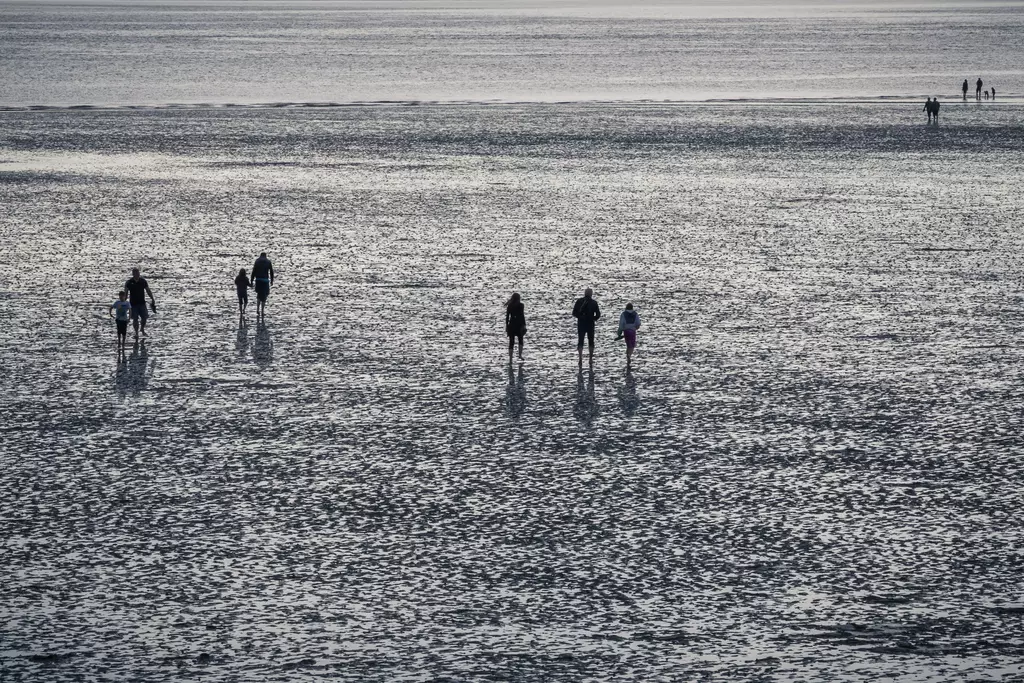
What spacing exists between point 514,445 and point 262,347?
7808 mm

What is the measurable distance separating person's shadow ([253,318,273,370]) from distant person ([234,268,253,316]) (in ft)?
2.00

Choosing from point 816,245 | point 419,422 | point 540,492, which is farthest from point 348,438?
point 816,245

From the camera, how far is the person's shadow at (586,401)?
22406mm

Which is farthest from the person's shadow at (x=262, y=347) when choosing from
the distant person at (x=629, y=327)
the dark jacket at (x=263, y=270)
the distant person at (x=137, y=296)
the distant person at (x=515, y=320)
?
the distant person at (x=629, y=327)

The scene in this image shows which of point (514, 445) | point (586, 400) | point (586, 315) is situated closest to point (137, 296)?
point (586, 315)

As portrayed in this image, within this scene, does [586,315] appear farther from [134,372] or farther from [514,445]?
[134,372]

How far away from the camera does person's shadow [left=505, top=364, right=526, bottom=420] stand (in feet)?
74.5

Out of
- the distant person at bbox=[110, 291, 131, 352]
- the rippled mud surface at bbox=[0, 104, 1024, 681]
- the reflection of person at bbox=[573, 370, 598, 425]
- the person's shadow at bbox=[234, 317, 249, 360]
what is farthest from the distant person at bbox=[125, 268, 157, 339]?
the reflection of person at bbox=[573, 370, 598, 425]

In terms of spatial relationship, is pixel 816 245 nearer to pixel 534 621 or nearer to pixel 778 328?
pixel 778 328

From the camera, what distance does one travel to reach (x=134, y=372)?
25.0 meters

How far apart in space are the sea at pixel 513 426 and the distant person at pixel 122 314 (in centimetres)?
52

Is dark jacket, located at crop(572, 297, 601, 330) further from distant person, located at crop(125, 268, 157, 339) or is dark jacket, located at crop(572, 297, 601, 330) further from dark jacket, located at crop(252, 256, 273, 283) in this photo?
distant person, located at crop(125, 268, 157, 339)

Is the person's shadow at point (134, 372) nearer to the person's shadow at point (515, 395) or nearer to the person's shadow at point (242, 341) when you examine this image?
the person's shadow at point (242, 341)

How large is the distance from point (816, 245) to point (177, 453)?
21.8 metres
